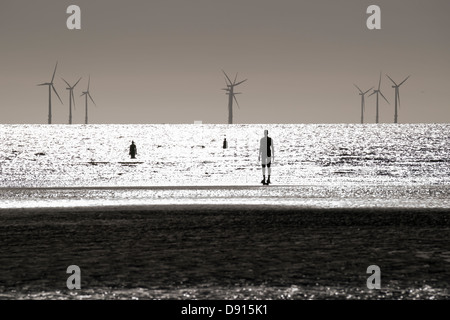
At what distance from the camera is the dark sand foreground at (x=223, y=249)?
505 inches

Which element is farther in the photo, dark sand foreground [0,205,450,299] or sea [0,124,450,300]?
dark sand foreground [0,205,450,299]

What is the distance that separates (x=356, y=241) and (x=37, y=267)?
288 inches

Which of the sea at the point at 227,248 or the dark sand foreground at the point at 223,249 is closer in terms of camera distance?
the sea at the point at 227,248

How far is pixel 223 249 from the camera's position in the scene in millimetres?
16391

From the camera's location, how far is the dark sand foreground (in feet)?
42.1

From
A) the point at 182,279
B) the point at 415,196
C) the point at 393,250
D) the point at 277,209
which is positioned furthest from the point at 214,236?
the point at 415,196

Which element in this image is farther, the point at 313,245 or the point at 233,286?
the point at 313,245

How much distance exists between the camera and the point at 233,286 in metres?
12.3
